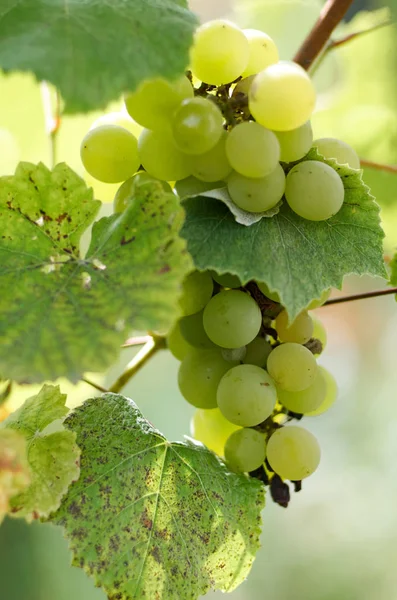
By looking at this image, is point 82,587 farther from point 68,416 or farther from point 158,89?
point 158,89

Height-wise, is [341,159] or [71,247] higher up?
[341,159]

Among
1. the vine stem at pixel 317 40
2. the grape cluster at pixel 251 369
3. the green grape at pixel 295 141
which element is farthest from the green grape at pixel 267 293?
the vine stem at pixel 317 40

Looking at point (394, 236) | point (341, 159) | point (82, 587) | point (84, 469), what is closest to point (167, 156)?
point (341, 159)

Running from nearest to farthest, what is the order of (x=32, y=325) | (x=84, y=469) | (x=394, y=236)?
1. (x=32, y=325)
2. (x=84, y=469)
3. (x=394, y=236)

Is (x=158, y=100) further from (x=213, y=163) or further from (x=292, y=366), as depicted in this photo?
(x=292, y=366)

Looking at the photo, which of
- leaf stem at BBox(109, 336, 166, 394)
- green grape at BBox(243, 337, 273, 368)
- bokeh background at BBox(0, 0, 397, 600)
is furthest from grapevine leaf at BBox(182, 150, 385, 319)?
bokeh background at BBox(0, 0, 397, 600)

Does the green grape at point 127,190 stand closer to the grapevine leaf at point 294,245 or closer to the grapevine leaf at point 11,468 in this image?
the grapevine leaf at point 294,245

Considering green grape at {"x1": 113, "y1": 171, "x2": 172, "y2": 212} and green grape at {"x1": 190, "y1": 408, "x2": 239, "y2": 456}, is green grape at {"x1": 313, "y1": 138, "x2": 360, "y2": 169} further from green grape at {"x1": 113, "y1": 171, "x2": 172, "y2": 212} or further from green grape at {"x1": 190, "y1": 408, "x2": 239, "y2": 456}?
green grape at {"x1": 190, "y1": 408, "x2": 239, "y2": 456}
